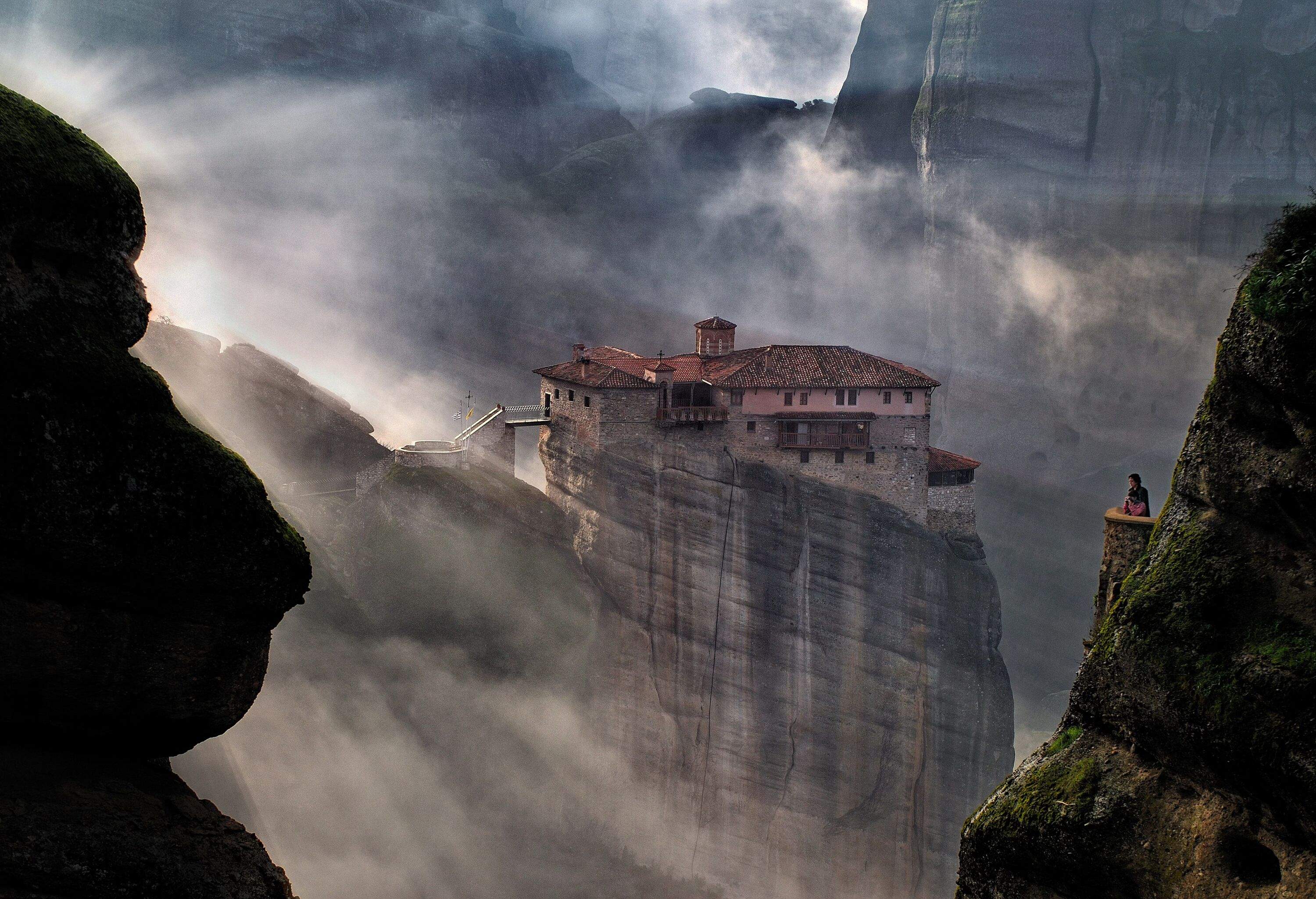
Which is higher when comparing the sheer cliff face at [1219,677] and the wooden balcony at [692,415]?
the wooden balcony at [692,415]

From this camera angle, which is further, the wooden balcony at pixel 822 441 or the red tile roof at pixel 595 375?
the wooden balcony at pixel 822 441

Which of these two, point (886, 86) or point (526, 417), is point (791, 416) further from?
point (886, 86)

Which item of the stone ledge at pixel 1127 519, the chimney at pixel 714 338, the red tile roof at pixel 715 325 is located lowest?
the stone ledge at pixel 1127 519

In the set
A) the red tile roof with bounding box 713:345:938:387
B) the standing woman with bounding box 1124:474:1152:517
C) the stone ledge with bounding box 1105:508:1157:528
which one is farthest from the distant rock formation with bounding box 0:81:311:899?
the red tile roof with bounding box 713:345:938:387

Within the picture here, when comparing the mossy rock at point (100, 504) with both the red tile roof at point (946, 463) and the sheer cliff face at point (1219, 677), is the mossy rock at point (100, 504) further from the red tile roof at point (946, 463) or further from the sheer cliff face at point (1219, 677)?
the red tile roof at point (946, 463)

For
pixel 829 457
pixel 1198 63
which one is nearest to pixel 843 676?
pixel 829 457

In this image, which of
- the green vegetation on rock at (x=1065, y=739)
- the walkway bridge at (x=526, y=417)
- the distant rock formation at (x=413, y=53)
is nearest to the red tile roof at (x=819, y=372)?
the walkway bridge at (x=526, y=417)
